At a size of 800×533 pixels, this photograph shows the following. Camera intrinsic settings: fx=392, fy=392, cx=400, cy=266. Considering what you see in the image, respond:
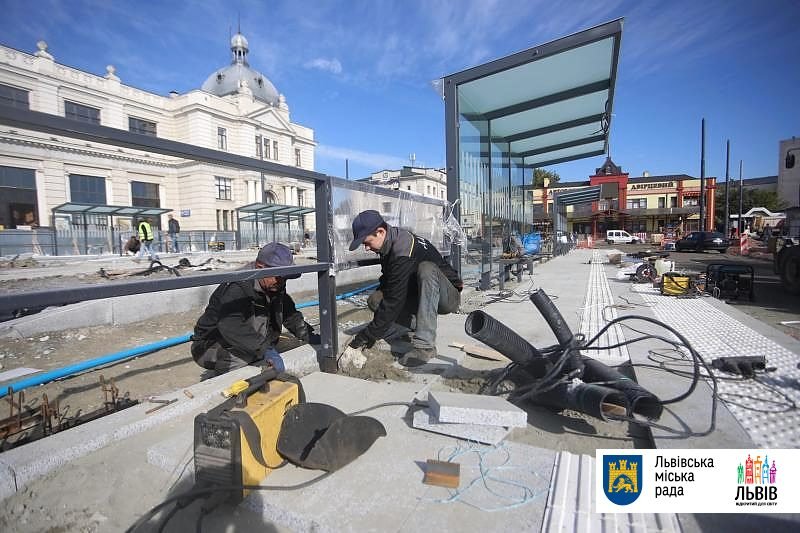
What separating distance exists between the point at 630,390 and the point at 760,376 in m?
1.40

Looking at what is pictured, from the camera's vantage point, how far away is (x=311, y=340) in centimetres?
354

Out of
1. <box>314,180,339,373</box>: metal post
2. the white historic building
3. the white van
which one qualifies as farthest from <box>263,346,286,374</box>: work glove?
the white van

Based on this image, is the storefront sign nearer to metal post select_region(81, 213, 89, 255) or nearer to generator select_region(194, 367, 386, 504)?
metal post select_region(81, 213, 89, 255)

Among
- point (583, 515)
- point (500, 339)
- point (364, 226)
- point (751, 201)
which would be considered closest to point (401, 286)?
point (364, 226)

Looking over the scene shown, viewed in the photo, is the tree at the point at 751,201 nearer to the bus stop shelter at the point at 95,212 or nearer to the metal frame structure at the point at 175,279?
the bus stop shelter at the point at 95,212

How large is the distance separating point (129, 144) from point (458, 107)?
5.48m

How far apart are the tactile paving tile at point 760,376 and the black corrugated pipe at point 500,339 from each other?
1.08 meters

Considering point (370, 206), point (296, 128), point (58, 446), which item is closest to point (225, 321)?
point (58, 446)

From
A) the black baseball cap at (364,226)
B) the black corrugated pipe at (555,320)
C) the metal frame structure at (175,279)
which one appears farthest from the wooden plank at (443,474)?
the black baseball cap at (364,226)

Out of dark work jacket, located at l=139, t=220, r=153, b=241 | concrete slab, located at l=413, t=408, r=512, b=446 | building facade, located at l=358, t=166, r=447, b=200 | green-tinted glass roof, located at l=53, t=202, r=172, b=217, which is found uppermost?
building facade, located at l=358, t=166, r=447, b=200

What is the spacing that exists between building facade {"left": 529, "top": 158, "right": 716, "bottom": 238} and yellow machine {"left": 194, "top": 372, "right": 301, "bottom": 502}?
157 ft

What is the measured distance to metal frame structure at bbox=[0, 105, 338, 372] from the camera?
4.87 feet

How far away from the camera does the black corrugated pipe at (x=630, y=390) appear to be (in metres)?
2.05

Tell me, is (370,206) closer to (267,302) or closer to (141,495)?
(267,302)
